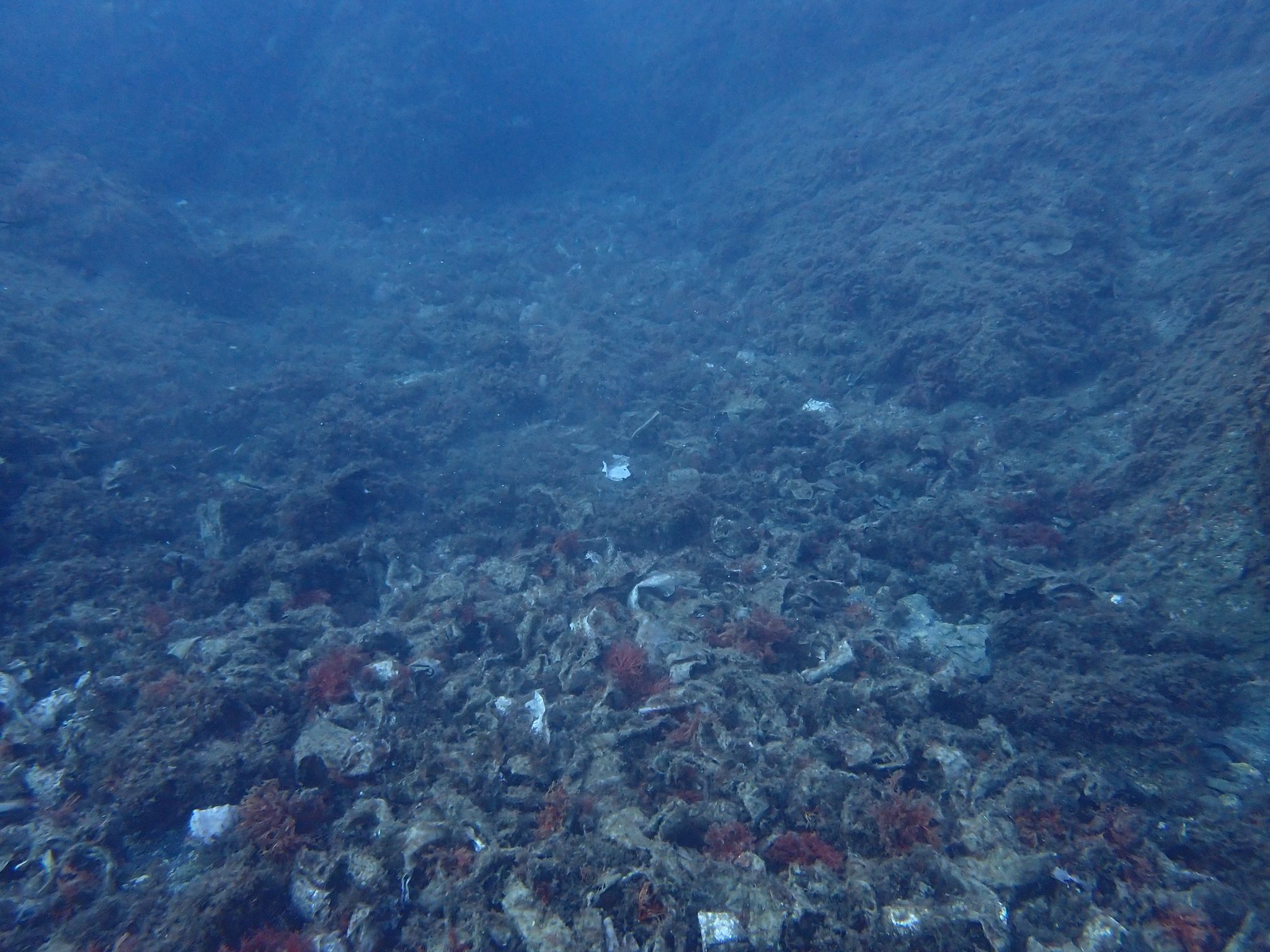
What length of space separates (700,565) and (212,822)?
22.1 feet

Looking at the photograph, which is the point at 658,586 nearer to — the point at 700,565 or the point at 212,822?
the point at 700,565

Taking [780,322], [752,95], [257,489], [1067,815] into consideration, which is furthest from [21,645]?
[752,95]

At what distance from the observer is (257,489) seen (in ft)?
39.6

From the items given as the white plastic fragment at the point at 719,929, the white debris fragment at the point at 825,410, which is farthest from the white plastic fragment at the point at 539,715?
the white debris fragment at the point at 825,410

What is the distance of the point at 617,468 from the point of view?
43.5 ft

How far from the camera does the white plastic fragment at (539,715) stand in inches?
267

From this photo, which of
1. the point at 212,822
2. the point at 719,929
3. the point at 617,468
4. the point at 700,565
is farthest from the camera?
the point at 617,468

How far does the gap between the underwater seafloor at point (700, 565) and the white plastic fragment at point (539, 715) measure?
2.1 inches

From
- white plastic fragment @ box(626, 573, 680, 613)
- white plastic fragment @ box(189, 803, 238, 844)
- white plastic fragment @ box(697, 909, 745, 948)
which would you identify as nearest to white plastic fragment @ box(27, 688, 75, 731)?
white plastic fragment @ box(189, 803, 238, 844)

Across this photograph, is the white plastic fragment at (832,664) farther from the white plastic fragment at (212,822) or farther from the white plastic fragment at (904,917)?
the white plastic fragment at (212,822)

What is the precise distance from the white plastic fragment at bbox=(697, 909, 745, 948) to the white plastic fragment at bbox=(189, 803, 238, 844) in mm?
4864

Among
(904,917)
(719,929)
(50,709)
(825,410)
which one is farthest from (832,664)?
(50,709)

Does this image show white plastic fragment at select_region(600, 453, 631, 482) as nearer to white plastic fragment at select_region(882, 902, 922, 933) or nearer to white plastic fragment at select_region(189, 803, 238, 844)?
white plastic fragment at select_region(189, 803, 238, 844)

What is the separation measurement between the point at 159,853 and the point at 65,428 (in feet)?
33.4
